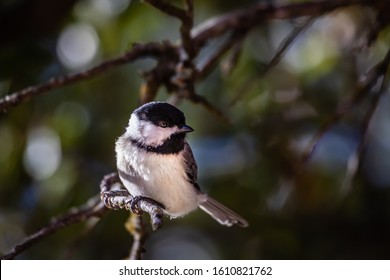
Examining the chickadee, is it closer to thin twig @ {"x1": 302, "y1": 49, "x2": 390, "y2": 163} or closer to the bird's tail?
the bird's tail

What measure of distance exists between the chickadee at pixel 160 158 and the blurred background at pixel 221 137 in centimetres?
56

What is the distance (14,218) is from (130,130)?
950mm

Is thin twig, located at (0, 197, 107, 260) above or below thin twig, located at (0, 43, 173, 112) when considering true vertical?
below

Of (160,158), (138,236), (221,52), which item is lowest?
(138,236)

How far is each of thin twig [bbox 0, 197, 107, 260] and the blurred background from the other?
747 mm

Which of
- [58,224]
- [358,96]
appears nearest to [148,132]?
[58,224]

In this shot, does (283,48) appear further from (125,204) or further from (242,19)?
(125,204)

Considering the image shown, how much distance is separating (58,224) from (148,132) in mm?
411

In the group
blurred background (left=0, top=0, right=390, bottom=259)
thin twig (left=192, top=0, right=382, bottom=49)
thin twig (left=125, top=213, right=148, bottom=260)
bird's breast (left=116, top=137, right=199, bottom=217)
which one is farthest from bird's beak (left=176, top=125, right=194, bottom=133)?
blurred background (left=0, top=0, right=390, bottom=259)

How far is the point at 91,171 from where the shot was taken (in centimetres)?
288

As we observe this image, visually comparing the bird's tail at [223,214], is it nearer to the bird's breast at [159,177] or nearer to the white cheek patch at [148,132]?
the bird's breast at [159,177]

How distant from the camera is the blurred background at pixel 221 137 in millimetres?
2807

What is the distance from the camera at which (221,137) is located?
3.04 m

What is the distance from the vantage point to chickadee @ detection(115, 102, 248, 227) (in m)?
A: 1.98
